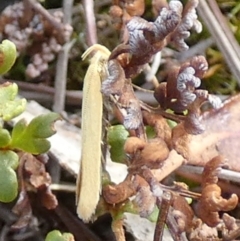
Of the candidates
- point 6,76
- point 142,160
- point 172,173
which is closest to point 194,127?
point 142,160

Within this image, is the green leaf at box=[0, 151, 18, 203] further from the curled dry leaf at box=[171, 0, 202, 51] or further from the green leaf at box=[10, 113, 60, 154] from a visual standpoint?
the curled dry leaf at box=[171, 0, 202, 51]

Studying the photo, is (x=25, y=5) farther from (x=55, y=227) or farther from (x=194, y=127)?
(x=194, y=127)

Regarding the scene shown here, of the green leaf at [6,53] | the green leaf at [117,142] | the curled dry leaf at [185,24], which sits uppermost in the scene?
the curled dry leaf at [185,24]

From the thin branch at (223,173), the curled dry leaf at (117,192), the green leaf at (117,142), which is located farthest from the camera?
the thin branch at (223,173)

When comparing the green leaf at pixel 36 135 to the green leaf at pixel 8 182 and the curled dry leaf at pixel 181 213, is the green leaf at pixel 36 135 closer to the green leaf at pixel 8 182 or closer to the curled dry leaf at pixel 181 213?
the green leaf at pixel 8 182

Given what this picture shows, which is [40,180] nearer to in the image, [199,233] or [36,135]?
[36,135]

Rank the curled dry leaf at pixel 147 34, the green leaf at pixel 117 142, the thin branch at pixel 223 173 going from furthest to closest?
1. the thin branch at pixel 223 173
2. the green leaf at pixel 117 142
3. the curled dry leaf at pixel 147 34

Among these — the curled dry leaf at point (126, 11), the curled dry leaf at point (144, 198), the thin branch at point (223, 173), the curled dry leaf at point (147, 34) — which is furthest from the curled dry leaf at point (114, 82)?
the thin branch at point (223, 173)
